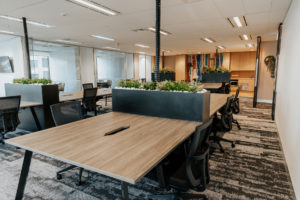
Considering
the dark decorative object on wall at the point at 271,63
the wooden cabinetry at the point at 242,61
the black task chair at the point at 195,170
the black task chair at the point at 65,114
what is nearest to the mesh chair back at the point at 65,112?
the black task chair at the point at 65,114

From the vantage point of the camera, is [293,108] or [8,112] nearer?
[293,108]

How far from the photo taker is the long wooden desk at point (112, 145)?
1304mm

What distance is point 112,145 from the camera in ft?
5.54

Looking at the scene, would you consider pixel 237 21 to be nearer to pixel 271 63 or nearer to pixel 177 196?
pixel 271 63

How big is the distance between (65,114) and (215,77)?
270 inches

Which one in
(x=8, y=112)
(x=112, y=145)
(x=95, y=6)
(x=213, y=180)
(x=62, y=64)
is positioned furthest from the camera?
(x=62, y=64)

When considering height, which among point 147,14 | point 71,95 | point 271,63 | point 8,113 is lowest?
point 8,113

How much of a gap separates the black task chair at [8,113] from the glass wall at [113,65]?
22.9 feet

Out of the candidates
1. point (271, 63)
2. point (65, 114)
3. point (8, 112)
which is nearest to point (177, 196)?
point (65, 114)

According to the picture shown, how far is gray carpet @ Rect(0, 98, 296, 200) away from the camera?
2.15 metres

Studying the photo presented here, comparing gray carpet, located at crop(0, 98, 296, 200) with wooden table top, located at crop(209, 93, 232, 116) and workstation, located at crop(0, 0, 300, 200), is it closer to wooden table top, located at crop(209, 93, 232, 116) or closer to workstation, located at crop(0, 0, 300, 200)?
workstation, located at crop(0, 0, 300, 200)

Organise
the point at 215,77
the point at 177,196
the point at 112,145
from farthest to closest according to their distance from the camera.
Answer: the point at 215,77 → the point at 177,196 → the point at 112,145

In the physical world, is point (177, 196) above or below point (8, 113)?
below

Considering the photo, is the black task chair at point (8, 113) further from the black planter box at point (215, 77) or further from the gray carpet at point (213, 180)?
the black planter box at point (215, 77)
